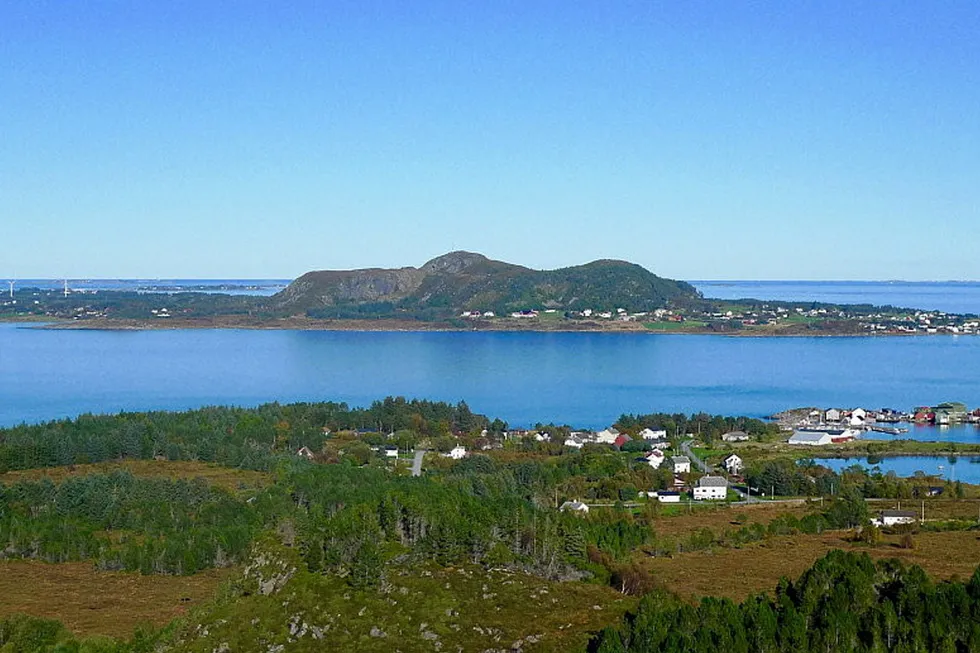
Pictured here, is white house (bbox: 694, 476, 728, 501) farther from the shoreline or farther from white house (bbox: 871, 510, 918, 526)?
the shoreline

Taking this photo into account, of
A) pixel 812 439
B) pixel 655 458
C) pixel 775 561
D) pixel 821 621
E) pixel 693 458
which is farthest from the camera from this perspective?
pixel 812 439

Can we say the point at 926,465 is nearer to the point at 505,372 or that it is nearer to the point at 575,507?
the point at 575,507

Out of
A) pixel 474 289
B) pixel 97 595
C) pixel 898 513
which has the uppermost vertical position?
pixel 474 289

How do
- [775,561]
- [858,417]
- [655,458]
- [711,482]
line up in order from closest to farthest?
[775,561]
[711,482]
[655,458]
[858,417]

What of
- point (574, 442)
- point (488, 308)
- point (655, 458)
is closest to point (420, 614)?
point (655, 458)

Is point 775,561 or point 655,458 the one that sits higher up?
point 775,561

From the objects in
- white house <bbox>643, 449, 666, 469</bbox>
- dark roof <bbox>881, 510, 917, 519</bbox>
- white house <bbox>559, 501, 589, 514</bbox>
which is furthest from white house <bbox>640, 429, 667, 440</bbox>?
dark roof <bbox>881, 510, 917, 519</bbox>

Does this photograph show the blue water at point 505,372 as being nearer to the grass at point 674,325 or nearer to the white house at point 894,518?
the grass at point 674,325

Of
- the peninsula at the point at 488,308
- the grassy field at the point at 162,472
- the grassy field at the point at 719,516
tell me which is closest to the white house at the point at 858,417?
the grassy field at the point at 719,516
